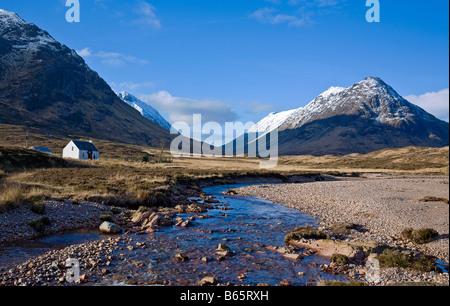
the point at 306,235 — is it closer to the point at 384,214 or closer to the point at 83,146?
the point at 384,214

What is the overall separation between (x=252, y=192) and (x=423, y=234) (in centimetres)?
2783

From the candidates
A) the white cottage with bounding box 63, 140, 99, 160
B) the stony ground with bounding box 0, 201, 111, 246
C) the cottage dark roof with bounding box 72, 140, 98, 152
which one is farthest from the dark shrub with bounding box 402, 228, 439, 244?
the cottage dark roof with bounding box 72, 140, 98, 152

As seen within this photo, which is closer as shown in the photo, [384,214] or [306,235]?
[306,235]

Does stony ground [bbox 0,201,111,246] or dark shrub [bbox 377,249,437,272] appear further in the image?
stony ground [bbox 0,201,111,246]

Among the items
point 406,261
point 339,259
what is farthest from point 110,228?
point 406,261

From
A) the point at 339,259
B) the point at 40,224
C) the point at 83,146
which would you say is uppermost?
the point at 83,146

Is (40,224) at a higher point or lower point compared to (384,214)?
higher

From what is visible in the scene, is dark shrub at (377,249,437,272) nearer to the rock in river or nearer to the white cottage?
the rock in river

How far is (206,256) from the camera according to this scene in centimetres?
1509

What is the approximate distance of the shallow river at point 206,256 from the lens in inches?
493

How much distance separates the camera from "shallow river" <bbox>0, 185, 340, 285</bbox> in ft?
41.1

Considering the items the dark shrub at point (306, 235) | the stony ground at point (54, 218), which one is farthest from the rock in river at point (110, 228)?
the dark shrub at point (306, 235)

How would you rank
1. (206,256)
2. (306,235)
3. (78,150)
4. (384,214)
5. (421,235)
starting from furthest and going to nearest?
1. (78,150)
2. (384,214)
3. (306,235)
4. (421,235)
5. (206,256)
